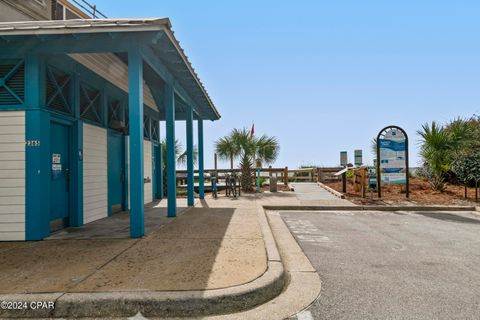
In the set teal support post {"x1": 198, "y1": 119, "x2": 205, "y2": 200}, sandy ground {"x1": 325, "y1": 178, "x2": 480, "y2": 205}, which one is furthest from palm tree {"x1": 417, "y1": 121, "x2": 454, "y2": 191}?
teal support post {"x1": 198, "y1": 119, "x2": 205, "y2": 200}

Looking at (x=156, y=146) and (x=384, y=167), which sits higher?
(x=156, y=146)

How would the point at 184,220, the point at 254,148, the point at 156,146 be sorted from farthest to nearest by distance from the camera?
the point at 254,148, the point at 156,146, the point at 184,220

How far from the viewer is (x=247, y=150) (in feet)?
55.7

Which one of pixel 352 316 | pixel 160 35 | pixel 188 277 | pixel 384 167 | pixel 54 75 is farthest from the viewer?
pixel 384 167

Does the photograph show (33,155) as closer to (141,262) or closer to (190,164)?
(141,262)

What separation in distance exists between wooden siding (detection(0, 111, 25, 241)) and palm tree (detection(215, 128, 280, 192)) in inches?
452

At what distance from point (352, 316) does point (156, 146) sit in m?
11.3

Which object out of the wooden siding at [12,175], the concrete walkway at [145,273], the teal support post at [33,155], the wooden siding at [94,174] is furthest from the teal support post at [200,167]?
the wooden siding at [12,175]

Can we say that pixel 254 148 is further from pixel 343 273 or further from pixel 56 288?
pixel 56 288

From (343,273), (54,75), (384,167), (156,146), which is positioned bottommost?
(343,273)

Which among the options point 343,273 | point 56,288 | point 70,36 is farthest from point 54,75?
point 343,273

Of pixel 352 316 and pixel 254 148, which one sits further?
pixel 254 148

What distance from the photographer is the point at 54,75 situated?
6.43 meters

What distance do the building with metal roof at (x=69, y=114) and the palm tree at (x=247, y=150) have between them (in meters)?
8.42
